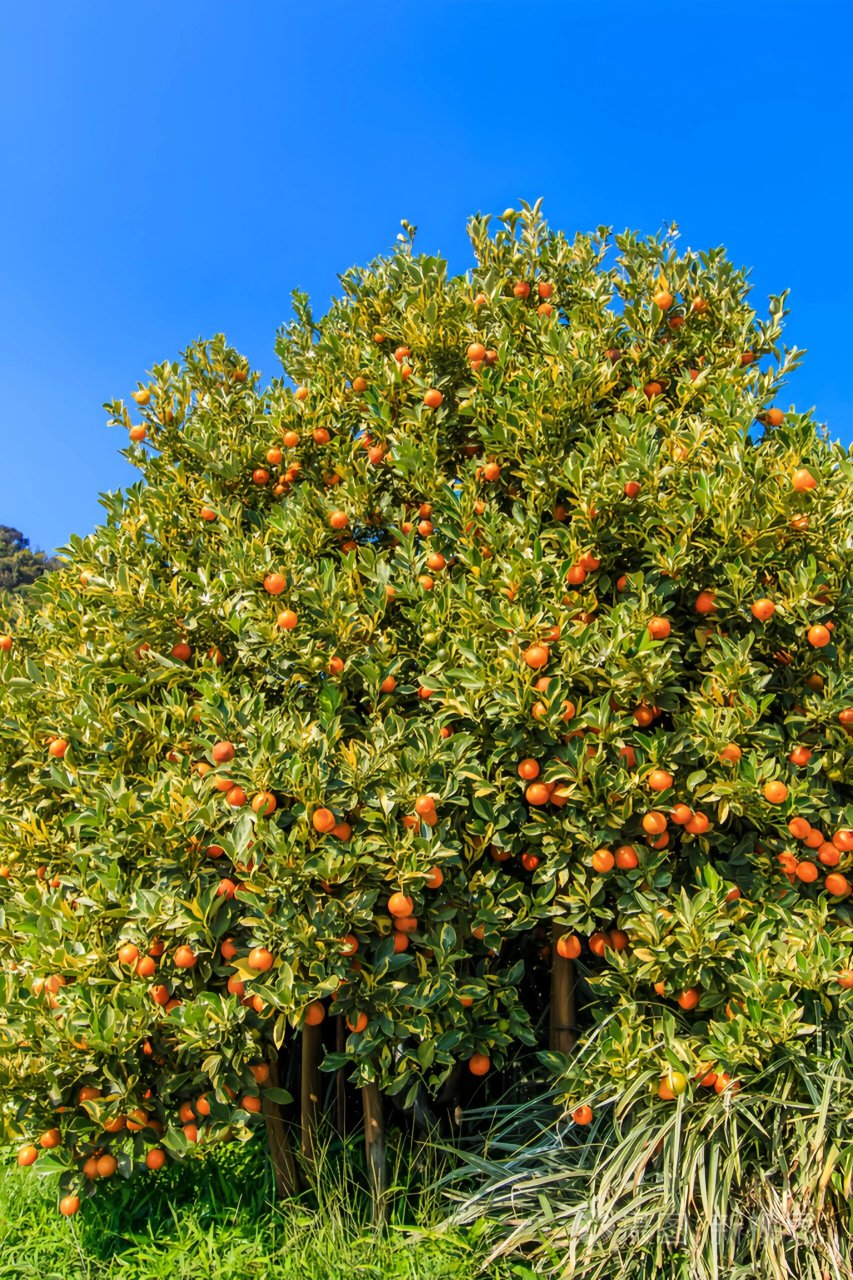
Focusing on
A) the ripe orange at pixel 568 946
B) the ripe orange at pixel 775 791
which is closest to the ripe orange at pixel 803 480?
the ripe orange at pixel 775 791

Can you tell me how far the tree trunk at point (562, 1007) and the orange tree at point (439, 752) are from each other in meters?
0.02

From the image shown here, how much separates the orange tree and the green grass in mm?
346

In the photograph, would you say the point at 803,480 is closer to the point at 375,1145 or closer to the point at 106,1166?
the point at 375,1145

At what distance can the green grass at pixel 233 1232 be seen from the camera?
418 cm

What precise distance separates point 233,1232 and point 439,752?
7.96 feet

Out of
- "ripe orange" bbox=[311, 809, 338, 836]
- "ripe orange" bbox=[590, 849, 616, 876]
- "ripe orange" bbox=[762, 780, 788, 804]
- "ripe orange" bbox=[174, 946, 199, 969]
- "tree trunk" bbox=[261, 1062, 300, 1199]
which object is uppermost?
"ripe orange" bbox=[311, 809, 338, 836]

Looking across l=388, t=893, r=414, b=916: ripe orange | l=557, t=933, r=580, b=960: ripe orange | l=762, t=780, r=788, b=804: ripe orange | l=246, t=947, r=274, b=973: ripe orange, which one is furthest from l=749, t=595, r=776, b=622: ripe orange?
l=246, t=947, r=274, b=973: ripe orange

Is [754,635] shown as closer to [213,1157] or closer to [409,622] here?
[409,622]

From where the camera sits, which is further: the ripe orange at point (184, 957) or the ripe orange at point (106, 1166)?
the ripe orange at point (106, 1166)

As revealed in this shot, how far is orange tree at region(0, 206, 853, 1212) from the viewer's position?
402 centimetres

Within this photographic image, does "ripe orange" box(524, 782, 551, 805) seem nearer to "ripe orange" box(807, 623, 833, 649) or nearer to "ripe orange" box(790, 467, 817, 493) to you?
"ripe orange" box(807, 623, 833, 649)

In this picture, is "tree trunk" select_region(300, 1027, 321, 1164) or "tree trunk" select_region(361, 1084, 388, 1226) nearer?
"tree trunk" select_region(361, 1084, 388, 1226)

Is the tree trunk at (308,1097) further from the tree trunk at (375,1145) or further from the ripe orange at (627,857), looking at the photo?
the ripe orange at (627,857)

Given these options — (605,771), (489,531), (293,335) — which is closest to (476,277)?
(293,335)
